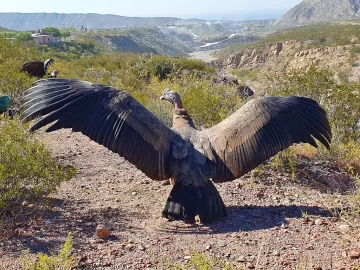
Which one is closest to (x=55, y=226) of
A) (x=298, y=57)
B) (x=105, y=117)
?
(x=105, y=117)

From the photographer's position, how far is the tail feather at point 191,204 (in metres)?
4.33

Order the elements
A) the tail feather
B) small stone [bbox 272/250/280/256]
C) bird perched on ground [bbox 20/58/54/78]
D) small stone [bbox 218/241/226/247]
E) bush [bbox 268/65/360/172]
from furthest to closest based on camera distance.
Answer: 1. bird perched on ground [bbox 20/58/54/78]
2. bush [bbox 268/65/360/172]
3. the tail feather
4. small stone [bbox 218/241/226/247]
5. small stone [bbox 272/250/280/256]

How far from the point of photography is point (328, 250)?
3873 mm

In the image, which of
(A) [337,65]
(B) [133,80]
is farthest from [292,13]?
(B) [133,80]

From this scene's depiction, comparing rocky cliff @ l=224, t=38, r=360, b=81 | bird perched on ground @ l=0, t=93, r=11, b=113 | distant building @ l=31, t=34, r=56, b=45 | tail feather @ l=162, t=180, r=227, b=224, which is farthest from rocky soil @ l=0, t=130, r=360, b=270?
distant building @ l=31, t=34, r=56, b=45

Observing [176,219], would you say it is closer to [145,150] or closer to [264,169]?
[145,150]

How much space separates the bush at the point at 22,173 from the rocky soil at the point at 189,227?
0.22 meters

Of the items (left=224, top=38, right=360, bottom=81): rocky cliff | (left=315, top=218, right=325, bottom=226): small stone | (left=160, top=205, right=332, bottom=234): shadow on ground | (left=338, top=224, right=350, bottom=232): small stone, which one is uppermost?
(left=224, top=38, right=360, bottom=81): rocky cliff

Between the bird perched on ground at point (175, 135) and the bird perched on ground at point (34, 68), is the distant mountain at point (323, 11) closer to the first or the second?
the bird perched on ground at point (34, 68)

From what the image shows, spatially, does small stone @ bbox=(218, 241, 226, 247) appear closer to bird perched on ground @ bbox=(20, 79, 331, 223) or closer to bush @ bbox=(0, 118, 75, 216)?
bird perched on ground @ bbox=(20, 79, 331, 223)

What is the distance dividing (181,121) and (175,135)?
50cm

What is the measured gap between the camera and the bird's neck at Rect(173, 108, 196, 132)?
499 cm

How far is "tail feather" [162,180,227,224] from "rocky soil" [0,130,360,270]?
15 centimetres

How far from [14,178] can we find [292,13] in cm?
20631
